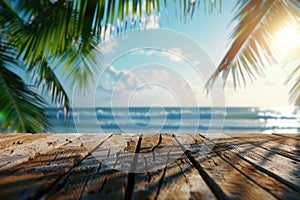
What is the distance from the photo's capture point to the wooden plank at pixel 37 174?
745 millimetres

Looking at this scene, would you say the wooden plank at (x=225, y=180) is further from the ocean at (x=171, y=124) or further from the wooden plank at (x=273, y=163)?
the ocean at (x=171, y=124)

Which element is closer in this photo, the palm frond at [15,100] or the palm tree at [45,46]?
the palm tree at [45,46]

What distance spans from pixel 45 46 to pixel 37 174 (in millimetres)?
A: 1489

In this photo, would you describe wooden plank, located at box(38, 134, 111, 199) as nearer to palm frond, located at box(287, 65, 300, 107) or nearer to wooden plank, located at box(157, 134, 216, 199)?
wooden plank, located at box(157, 134, 216, 199)

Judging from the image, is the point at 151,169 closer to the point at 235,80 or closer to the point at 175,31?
the point at 175,31

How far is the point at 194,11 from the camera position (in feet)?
5.57

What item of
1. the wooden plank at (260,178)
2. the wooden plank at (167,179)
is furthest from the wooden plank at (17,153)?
the wooden plank at (260,178)

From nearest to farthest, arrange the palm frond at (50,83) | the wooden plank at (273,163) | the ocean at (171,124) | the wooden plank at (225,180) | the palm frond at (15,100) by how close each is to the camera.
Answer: the wooden plank at (225,180) < the wooden plank at (273,163) < the palm frond at (15,100) < the palm frond at (50,83) < the ocean at (171,124)

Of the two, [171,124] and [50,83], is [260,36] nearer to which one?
[50,83]

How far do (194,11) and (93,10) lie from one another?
671mm

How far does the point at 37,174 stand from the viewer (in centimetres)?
91

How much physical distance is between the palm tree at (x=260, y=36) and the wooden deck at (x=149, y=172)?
1.23m

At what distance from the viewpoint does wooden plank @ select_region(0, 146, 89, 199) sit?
29.3 inches

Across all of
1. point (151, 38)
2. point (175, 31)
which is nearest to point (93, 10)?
point (151, 38)
